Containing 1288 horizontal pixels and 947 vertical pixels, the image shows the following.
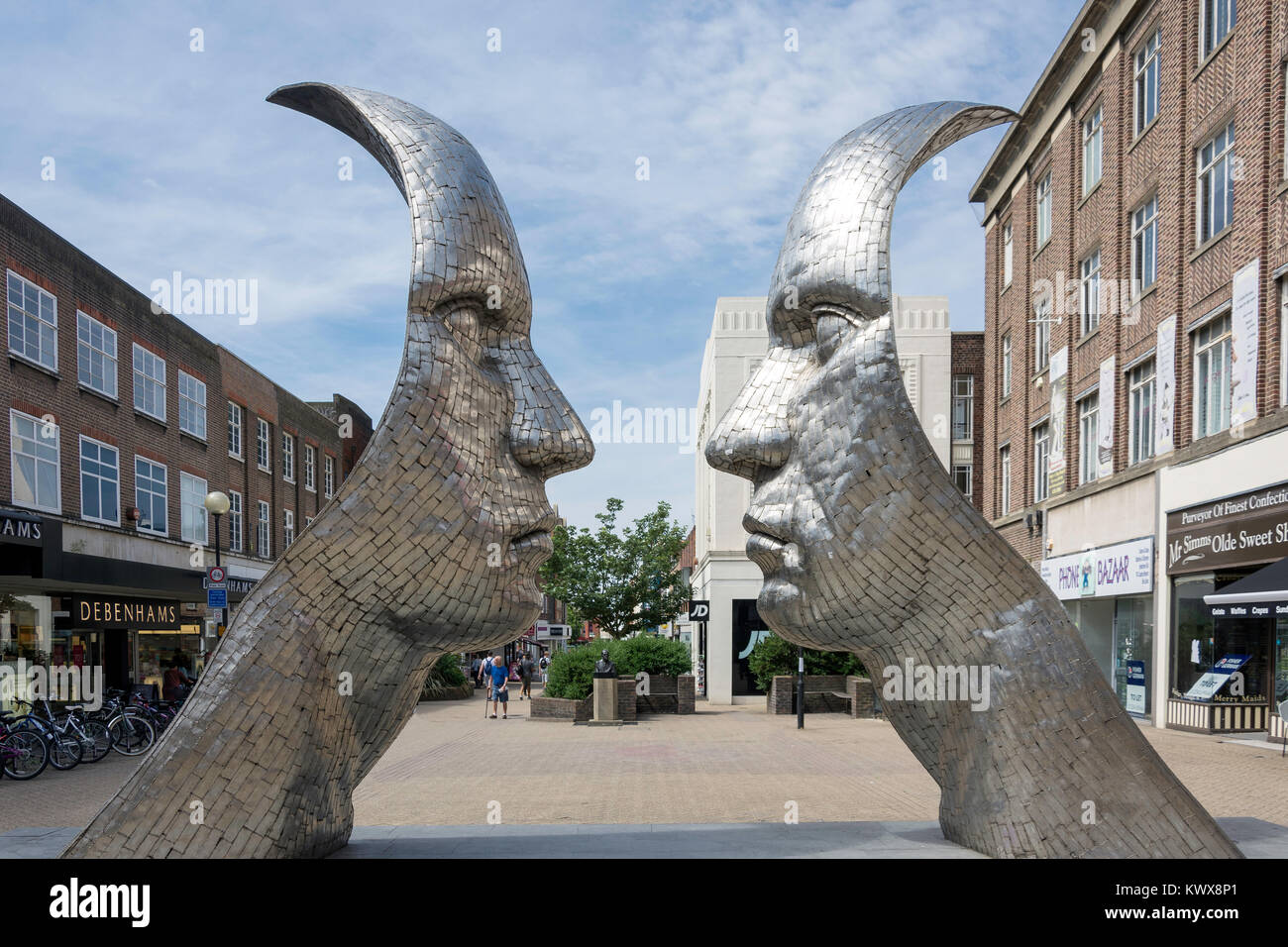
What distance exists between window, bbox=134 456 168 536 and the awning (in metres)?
24.5

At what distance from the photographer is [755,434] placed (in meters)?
6.68

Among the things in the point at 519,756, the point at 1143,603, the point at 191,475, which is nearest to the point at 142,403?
the point at 191,475

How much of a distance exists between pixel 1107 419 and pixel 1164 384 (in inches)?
122

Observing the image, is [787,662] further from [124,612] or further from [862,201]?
[862,201]

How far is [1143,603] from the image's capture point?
893 inches

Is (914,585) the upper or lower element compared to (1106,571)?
upper

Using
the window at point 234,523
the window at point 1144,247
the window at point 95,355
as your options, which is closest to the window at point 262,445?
the window at point 234,523

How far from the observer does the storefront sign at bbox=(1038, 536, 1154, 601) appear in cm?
2198

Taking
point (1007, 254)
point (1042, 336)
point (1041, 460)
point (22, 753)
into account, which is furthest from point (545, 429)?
point (1007, 254)

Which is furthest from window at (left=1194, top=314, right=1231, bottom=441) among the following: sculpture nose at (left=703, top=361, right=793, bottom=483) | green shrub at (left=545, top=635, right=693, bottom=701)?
sculpture nose at (left=703, top=361, right=793, bottom=483)

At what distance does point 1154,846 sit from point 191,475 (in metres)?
29.0

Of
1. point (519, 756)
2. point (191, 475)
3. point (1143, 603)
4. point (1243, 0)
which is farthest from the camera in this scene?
point (191, 475)
